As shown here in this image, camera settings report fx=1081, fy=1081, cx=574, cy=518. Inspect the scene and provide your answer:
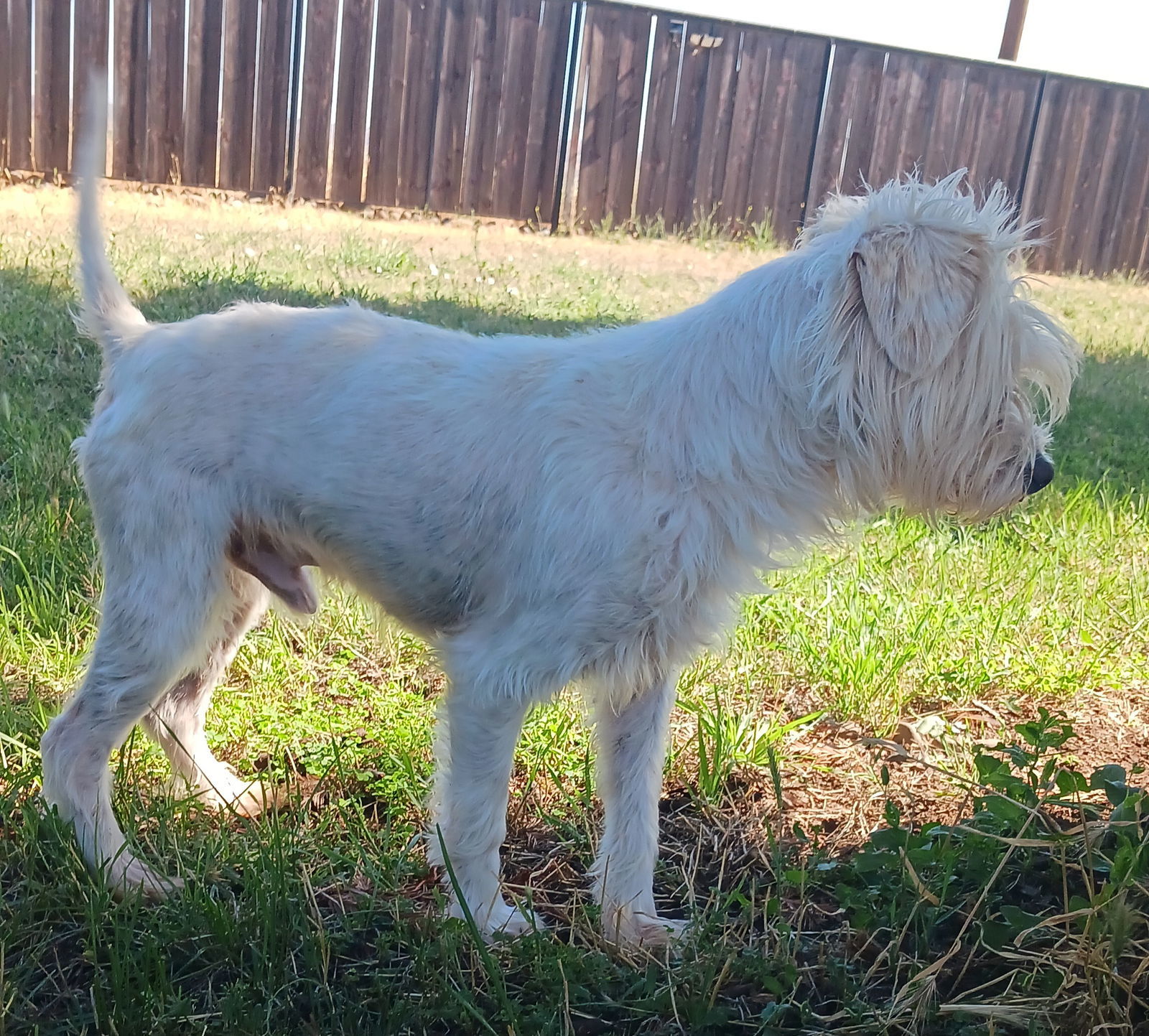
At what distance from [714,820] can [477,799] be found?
0.83 meters

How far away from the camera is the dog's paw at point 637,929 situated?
2561 millimetres

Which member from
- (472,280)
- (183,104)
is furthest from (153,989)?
(183,104)

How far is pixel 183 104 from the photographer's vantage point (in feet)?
34.3

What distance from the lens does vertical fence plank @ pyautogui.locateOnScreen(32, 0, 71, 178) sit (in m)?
9.89

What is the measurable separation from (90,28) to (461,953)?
405 inches

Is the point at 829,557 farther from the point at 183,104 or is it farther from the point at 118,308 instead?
the point at 183,104

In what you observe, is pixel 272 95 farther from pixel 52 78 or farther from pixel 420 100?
pixel 52 78

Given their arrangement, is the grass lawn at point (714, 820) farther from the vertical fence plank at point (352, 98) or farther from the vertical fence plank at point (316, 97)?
the vertical fence plank at point (352, 98)

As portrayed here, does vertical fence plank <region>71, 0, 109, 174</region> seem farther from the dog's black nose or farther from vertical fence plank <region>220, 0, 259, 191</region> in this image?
the dog's black nose

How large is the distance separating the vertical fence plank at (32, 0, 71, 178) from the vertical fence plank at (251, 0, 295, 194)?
1.69 meters

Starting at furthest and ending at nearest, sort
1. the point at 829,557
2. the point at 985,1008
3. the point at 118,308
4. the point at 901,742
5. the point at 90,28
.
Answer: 1. the point at 90,28
2. the point at 829,557
3. the point at 901,742
4. the point at 118,308
5. the point at 985,1008

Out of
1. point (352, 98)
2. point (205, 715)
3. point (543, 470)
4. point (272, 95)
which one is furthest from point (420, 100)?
point (543, 470)

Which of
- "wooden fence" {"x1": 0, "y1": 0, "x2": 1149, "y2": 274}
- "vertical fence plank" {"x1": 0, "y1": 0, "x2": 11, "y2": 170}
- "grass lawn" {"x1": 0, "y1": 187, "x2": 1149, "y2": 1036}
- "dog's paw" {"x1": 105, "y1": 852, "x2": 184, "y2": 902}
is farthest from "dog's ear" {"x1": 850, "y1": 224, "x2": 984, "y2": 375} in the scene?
"vertical fence plank" {"x1": 0, "y1": 0, "x2": 11, "y2": 170}

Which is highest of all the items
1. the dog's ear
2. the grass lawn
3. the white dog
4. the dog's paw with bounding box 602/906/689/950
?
the dog's ear
